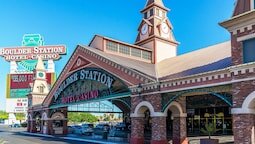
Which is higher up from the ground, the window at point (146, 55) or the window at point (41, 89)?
the window at point (146, 55)

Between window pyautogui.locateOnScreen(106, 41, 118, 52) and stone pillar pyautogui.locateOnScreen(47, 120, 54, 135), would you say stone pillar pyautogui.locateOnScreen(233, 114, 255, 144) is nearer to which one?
window pyautogui.locateOnScreen(106, 41, 118, 52)

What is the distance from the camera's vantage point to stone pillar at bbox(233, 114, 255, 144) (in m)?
15.5

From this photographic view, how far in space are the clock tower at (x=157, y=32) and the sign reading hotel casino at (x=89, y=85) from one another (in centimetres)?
789

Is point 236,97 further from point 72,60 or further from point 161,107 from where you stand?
point 72,60

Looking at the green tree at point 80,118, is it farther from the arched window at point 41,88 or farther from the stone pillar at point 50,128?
the stone pillar at point 50,128

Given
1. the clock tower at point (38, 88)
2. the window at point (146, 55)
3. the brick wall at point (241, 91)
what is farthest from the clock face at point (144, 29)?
the brick wall at point (241, 91)

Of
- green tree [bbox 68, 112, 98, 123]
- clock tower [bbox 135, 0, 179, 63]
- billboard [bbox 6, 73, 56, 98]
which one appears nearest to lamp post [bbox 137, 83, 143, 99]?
clock tower [bbox 135, 0, 179, 63]

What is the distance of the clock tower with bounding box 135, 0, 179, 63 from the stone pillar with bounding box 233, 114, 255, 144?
1991 cm

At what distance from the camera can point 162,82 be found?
2195cm

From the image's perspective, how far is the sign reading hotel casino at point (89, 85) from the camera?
28027 millimetres

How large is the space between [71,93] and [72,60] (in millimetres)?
3812

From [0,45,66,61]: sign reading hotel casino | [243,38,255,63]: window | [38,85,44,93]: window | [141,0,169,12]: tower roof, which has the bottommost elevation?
[38,85,44,93]: window

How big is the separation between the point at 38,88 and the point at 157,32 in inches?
949

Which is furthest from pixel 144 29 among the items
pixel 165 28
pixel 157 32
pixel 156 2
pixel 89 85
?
pixel 89 85
